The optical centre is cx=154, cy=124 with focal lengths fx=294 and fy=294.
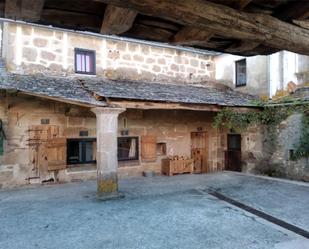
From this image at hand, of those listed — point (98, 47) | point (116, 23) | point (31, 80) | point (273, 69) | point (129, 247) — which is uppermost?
point (98, 47)

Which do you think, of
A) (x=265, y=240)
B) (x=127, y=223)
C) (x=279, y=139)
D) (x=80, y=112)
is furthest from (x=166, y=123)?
(x=265, y=240)

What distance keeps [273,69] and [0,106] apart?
9.78 meters

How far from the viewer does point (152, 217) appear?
633 cm

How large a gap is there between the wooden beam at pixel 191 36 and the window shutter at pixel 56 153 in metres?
8.44

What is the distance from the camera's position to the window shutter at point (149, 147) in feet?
37.6

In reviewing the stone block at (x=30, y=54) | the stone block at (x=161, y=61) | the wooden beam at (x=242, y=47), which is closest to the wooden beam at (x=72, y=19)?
the wooden beam at (x=242, y=47)

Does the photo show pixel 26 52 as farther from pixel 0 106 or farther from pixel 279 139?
pixel 279 139

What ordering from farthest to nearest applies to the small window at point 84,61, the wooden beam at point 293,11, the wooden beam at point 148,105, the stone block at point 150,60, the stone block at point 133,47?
1. the stone block at point 150,60
2. the stone block at point 133,47
3. the small window at point 84,61
4. the wooden beam at point 148,105
5. the wooden beam at point 293,11

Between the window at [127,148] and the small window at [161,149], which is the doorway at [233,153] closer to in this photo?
the small window at [161,149]

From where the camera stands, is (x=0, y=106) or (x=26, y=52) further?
(x=26, y=52)

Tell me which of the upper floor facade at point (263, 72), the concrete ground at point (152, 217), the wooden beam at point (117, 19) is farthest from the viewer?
the upper floor facade at point (263, 72)

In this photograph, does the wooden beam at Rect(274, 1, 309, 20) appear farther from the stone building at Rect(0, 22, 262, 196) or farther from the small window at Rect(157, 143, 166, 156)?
the small window at Rect(157, 143, 166, 156)

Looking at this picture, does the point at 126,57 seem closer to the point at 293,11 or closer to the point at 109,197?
the point at 109,197

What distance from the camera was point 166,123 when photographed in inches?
476
